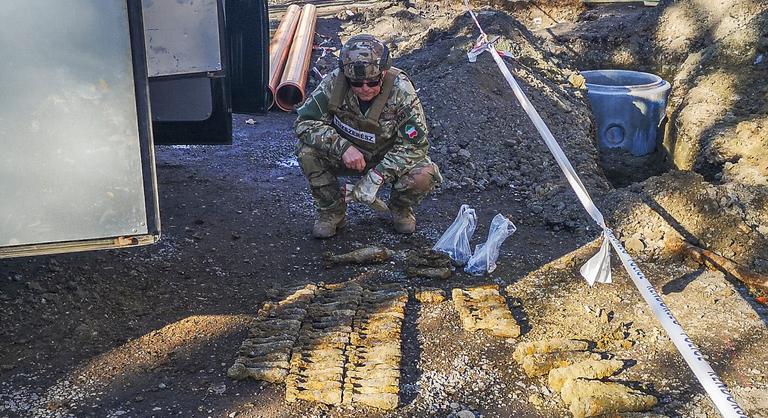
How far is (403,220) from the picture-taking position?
17.0ft

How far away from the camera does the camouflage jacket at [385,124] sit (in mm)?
4797

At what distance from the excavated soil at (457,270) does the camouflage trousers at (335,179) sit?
32 centimetres

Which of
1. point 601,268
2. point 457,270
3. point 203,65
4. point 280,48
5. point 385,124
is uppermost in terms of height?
point 203,65

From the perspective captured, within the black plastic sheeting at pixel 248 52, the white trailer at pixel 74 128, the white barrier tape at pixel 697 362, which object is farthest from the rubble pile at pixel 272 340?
the black plastic sheeting at pixel 248 52

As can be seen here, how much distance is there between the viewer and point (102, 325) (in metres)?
3.84

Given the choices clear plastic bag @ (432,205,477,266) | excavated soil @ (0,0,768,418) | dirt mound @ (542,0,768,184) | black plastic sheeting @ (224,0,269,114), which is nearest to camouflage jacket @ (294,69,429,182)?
clear plastic bag @ (432,205,477,266)

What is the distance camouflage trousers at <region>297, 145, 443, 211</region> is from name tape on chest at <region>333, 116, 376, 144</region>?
8.4 inches

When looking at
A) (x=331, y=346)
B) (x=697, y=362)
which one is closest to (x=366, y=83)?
(x=331, y=346)

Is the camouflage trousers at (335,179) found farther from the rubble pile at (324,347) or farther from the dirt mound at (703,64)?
the dirt mound at (703,64)

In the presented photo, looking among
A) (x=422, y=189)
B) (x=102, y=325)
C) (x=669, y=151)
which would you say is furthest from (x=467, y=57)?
(x=102, y=325)

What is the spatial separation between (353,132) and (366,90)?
359 millimetres

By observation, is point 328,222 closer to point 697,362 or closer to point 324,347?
point 324,347

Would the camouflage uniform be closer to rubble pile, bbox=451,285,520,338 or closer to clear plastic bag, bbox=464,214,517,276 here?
clear plastic bag, bbox=464,214,517,276

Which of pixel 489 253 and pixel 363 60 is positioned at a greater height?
pixel 363 60
